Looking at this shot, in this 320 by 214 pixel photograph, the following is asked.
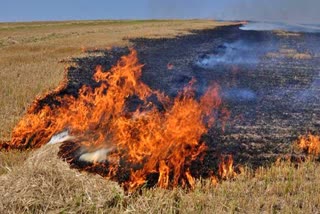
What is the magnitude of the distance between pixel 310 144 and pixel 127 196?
17.3 ft

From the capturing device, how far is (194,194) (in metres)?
7.11

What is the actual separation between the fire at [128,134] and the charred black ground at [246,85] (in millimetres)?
627

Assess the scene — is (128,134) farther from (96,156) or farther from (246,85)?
(246,85)

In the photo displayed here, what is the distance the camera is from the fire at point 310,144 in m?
9.77

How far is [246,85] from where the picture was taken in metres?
18.4

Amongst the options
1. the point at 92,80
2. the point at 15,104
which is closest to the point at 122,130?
the point at 15,104

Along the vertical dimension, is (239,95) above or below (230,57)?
below

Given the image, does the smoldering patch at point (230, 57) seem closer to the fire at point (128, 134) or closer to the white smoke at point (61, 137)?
the fire at point (128, 134)

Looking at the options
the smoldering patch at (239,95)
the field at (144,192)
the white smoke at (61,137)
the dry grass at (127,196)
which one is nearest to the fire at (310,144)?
the field at (144,192)

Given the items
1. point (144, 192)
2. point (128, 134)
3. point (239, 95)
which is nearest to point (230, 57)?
point (239, 95)

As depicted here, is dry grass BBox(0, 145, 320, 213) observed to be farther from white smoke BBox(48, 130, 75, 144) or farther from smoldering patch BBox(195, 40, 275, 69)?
smoldering patch BBox(195, 40, 275, 69)

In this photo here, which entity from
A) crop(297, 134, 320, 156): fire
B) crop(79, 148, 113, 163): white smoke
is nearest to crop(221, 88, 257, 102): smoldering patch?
crop(297, 134, 320, 156): fire

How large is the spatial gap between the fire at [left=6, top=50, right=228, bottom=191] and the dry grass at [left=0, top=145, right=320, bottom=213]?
58 cm

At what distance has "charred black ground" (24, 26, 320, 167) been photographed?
10323 millimetres
